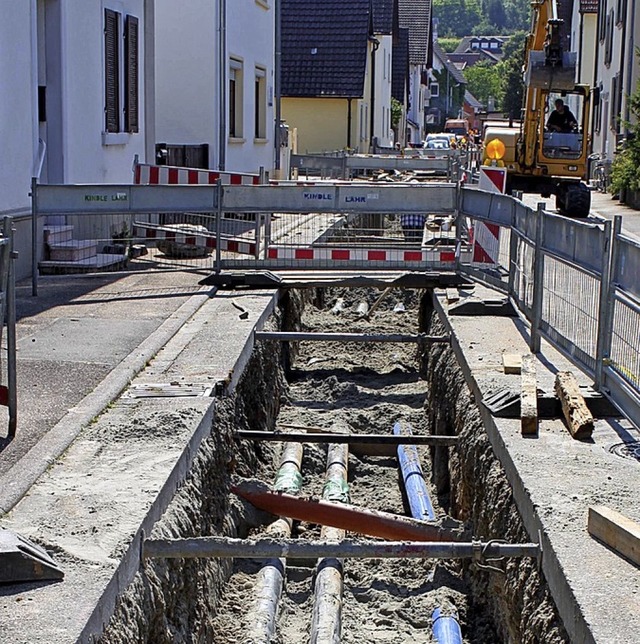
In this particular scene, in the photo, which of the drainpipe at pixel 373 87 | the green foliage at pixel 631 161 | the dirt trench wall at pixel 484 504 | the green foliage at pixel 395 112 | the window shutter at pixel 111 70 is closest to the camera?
the dirt trench wall at pixel 484 504

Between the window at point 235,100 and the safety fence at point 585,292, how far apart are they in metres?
14.9

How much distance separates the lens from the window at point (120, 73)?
53.8 feet

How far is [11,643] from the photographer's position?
3895 mm

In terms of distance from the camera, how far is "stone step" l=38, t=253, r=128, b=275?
13.7 m

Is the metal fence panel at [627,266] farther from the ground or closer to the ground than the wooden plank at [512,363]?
farther from the ground

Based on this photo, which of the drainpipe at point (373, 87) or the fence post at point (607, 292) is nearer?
the fence post at point (607, 292)

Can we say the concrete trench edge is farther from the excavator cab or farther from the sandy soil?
the excavator cab

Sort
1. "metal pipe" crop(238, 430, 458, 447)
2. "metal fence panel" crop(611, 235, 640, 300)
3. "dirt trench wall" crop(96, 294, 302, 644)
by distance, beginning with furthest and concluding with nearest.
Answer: "metal pipe" crop(238, 430, 458, 447)
"metal fence panel" crop(611, 235, 640, 300)
"dirt trench wall" crop(96, 294, 302, 644)

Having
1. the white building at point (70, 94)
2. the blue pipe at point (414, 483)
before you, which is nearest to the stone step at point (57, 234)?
the white building at point (70, 94)

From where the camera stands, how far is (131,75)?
17578 mm

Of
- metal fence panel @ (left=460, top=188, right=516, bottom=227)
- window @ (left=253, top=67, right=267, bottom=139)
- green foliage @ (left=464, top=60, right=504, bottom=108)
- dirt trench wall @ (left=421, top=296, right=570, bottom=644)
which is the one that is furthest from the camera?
green foliage @ (left=464, top=60, right=504, bottom=108)

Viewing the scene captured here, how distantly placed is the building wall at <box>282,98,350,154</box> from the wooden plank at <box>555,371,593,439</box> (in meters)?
36.5

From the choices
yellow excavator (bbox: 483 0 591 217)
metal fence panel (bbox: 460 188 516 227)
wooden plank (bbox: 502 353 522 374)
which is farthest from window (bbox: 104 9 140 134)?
yellow excavator (bbox: 483 0 591 217)

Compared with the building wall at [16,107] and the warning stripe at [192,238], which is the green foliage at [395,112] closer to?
the warning stripe at [192,238]
